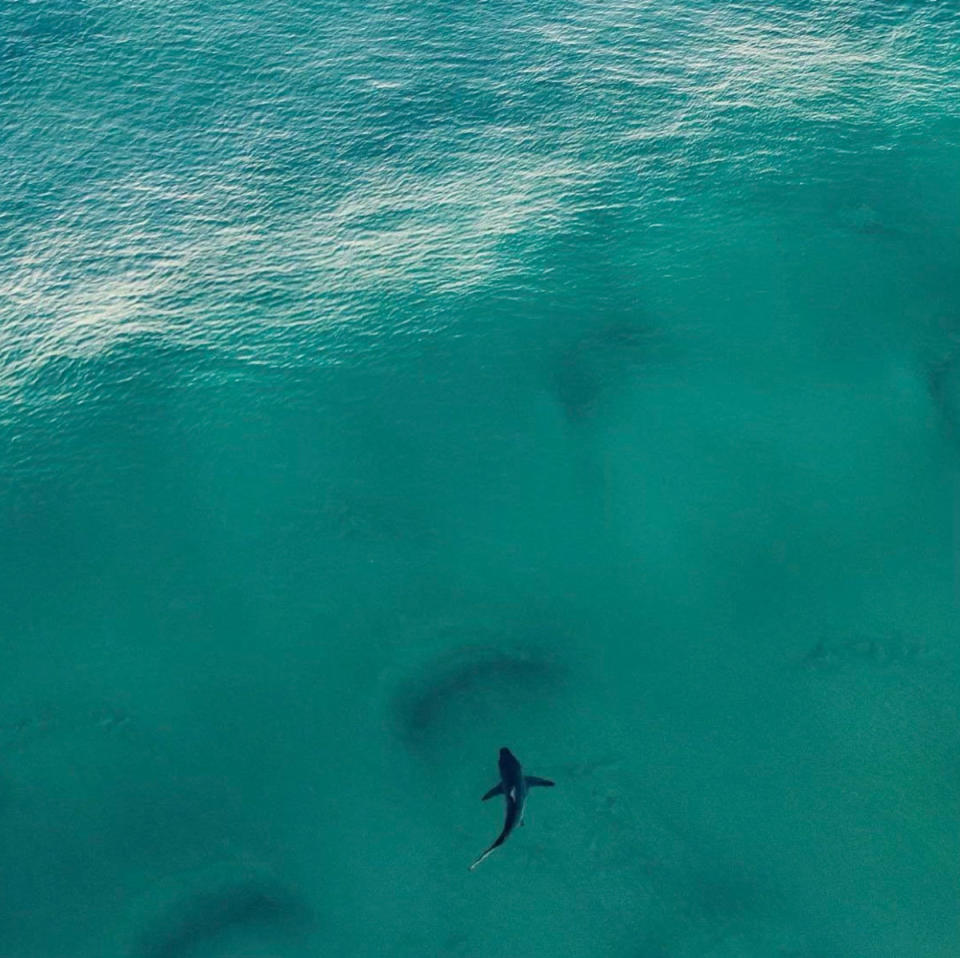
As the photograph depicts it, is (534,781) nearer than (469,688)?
Yes

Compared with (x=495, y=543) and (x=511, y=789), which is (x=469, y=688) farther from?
(x=495, y=543)

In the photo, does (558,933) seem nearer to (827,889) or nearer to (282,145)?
(827,889)

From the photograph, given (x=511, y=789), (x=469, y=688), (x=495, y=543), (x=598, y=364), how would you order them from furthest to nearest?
(x=598, y=364)
(x=495, y=543)
(x=469, y=688)
(x=511, y=789)

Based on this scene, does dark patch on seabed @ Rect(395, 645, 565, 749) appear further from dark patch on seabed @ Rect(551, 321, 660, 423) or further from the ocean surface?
dark patch on seabed @ Rect(551, 321, 660, 423)

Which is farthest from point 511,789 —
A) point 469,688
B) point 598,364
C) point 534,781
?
point 598,364

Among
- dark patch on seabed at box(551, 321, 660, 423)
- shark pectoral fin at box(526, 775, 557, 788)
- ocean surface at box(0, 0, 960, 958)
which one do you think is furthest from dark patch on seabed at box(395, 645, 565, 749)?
dark patch on seabed at box(551, 321, 660, 423)
